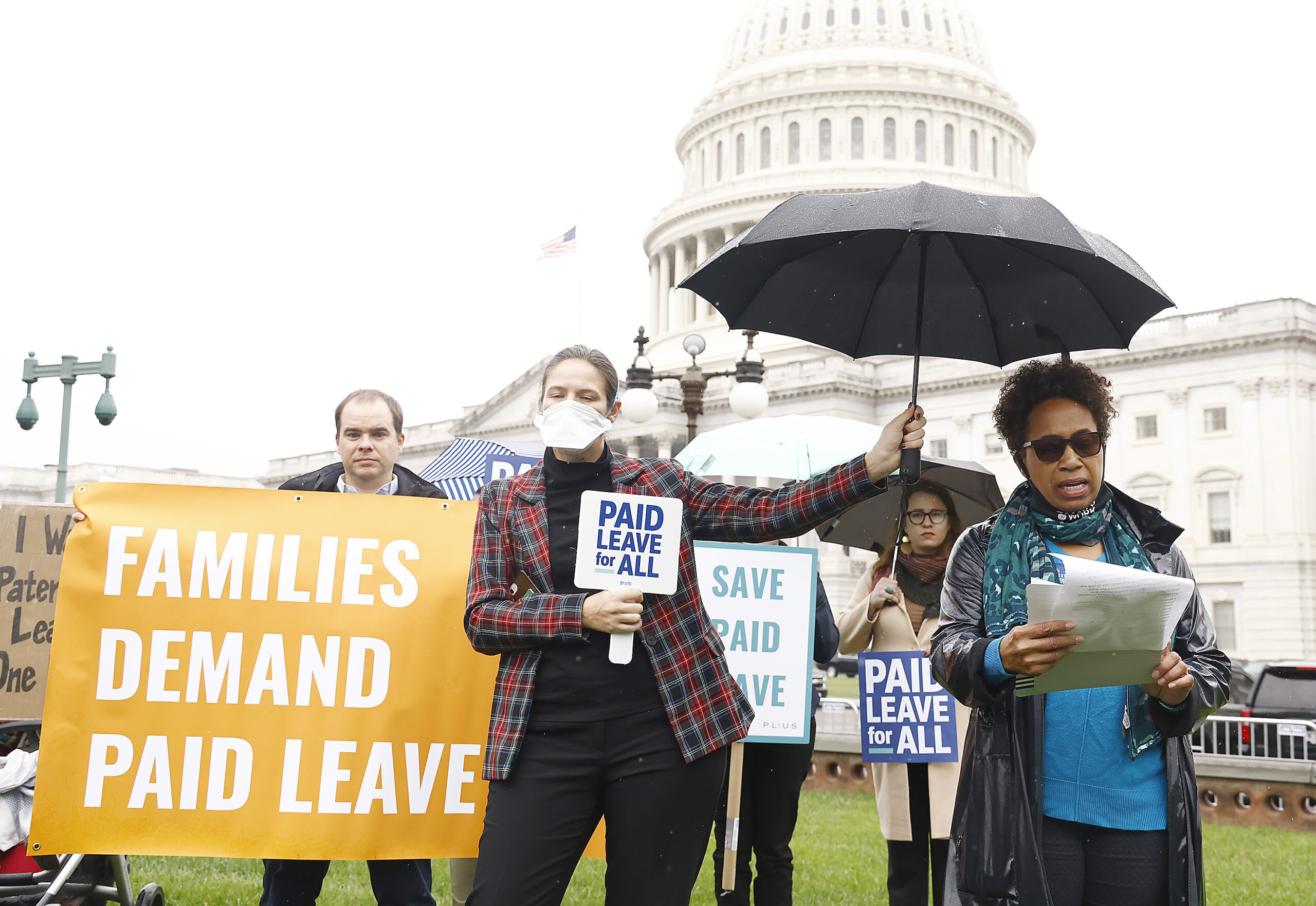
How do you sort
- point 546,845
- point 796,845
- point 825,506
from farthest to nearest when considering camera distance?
point 796,845, point 825,506, point 546,845

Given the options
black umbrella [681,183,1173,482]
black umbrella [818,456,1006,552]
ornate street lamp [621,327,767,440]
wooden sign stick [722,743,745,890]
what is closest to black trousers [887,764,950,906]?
wooden sign stick [722,743,745,890]

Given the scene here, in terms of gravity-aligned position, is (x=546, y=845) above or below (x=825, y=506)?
below

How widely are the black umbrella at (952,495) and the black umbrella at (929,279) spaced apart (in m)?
1.93

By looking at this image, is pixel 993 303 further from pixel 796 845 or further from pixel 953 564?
pixel 796 845

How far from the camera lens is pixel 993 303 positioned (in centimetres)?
434

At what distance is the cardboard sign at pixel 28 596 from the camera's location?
551 cm

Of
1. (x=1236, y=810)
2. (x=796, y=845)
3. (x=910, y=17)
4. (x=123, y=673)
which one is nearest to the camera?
(x=123, y=673)

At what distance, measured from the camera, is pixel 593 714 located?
10.9ft

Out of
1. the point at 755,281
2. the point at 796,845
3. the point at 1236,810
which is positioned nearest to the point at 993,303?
the point at 755,281

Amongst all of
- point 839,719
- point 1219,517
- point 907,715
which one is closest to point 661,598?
point 907,715

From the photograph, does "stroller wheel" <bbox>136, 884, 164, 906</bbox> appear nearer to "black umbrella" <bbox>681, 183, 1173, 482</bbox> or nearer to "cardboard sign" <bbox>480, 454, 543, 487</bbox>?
"black umbrella" <bbox>681, 183, 1173, 482</bbox>

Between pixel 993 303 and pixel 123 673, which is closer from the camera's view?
pixel 993 303

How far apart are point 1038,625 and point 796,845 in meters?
7.29

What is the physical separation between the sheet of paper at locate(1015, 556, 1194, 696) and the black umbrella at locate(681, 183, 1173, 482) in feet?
3.52
